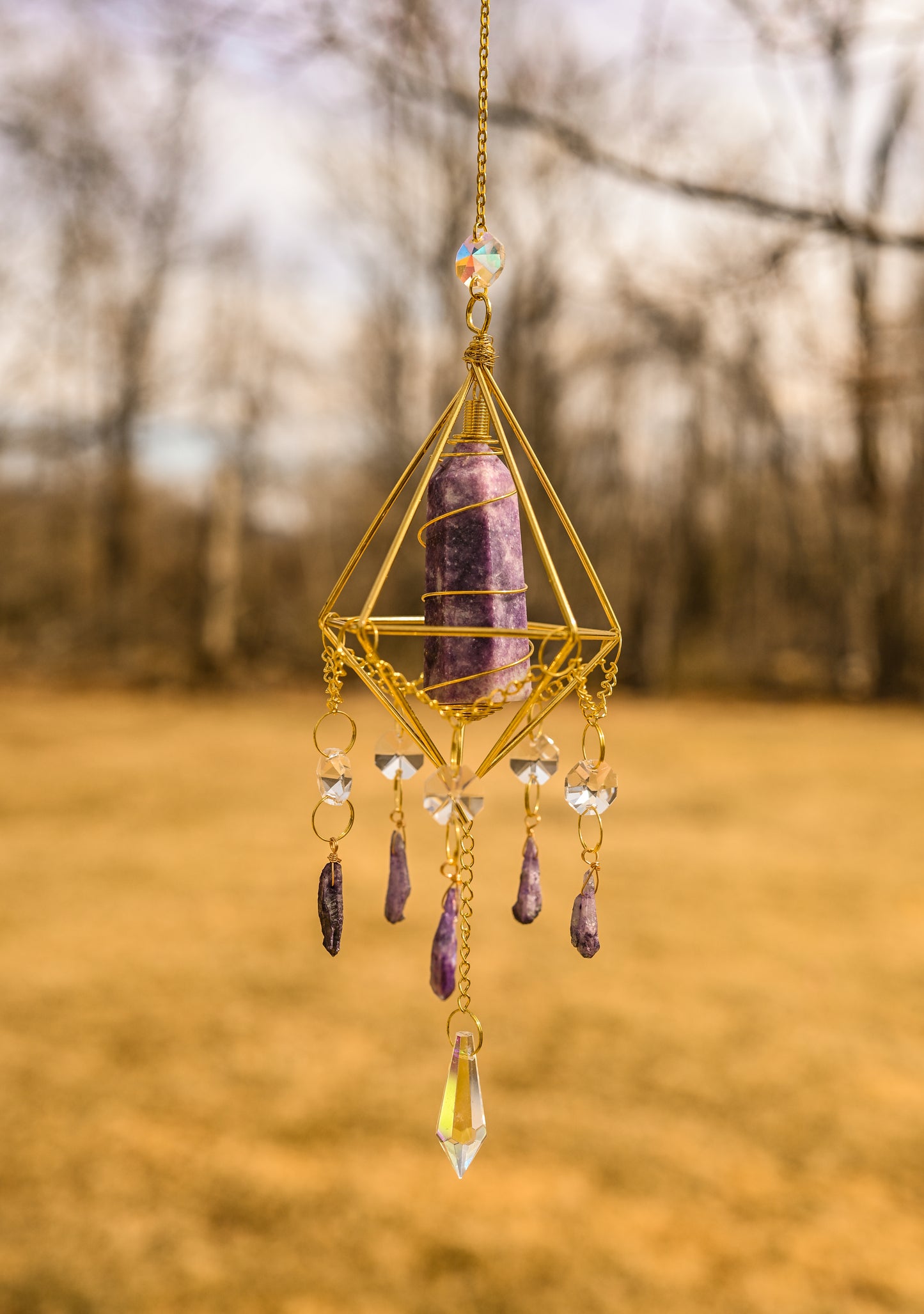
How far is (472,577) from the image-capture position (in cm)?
→ 131

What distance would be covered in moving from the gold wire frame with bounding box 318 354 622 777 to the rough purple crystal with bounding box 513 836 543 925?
0.12m

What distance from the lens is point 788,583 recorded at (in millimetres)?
17219

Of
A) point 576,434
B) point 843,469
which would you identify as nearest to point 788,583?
point 843,469

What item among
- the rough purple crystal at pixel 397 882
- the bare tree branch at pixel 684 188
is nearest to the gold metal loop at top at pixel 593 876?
the rough purple crystal at pixel 397 882

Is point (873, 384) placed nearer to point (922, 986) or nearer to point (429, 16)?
point (429, 16)

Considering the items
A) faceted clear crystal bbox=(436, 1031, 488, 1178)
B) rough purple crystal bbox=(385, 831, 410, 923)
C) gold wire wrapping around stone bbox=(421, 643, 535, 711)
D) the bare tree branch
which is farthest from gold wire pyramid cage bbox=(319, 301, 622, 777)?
the bare tree branch

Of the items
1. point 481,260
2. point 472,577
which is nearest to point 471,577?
point 472,577

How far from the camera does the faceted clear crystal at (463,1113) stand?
49.0 inches

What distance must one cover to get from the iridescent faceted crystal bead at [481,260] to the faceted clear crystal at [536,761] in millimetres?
572

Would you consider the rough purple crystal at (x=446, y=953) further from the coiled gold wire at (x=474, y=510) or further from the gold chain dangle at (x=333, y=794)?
the coiled gold wire at (x=474, y=510)

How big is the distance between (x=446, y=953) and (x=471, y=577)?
1.49 feet

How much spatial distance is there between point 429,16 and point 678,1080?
3892 millimetres

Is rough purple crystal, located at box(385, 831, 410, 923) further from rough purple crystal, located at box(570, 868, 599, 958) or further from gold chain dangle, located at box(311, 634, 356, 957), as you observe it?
rough purple crystal, located at box(570, 868, 599, 958)

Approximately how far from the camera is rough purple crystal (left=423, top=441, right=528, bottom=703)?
130 centimetres
